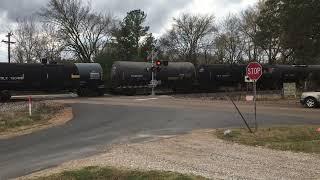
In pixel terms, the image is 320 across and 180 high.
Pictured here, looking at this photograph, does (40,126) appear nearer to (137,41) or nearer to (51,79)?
(51,79)

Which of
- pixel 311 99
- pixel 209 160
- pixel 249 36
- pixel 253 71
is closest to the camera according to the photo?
pixel 209 160

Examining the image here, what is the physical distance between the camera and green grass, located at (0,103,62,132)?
72.9 feet

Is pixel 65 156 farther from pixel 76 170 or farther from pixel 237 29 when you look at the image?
Answer: pixel 237 29

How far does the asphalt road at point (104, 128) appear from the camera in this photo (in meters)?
13.7

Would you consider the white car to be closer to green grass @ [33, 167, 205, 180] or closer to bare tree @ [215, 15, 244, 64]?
green grass @ [33, 167, 205, 180]

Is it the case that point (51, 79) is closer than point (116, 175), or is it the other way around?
point (116, 175)

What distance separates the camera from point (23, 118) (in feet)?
79.0

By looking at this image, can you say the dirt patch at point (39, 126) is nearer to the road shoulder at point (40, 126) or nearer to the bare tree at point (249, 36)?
the road shoulder at point (40, 126)

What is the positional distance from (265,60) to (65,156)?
85.2 meters

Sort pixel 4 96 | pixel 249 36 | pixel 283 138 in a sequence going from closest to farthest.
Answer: pixel 283 138 → pixel 4 96 → pixel 249 36

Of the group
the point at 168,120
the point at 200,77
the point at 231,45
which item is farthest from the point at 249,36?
the point at 168,120

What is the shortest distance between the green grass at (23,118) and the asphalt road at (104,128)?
148cm

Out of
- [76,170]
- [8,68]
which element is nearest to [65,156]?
[76,170]

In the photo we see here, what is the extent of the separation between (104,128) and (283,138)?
271 inches
